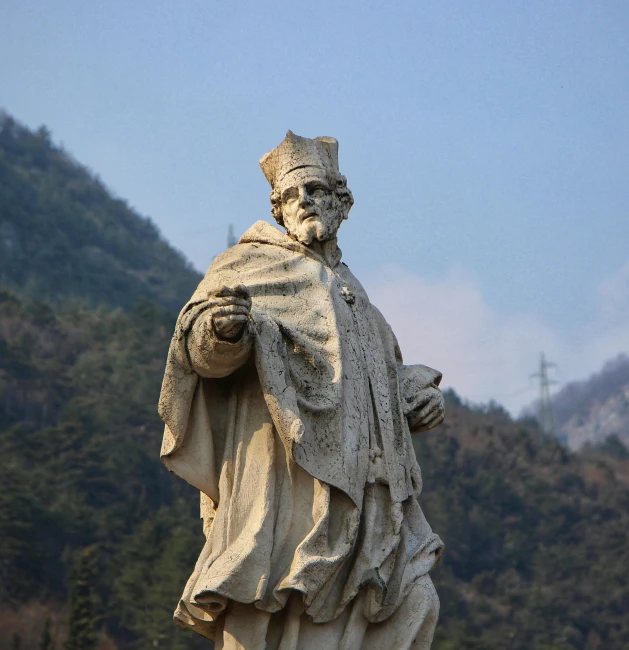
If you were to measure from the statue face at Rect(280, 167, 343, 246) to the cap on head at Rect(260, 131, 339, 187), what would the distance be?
4 centimetres

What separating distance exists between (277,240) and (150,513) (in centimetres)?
4668

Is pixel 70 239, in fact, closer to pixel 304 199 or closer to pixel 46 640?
pixel 46 640

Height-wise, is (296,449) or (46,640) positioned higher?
(46,640)

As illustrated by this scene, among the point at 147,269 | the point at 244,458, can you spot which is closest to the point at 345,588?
the point at 244,458

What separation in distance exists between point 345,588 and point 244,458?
74cm

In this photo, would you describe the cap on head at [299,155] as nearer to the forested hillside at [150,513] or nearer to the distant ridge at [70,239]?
the forested hillside at [150,513]

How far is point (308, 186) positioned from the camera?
7.80 metres

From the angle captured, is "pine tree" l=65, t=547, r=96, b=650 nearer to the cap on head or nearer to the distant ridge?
the cap on head

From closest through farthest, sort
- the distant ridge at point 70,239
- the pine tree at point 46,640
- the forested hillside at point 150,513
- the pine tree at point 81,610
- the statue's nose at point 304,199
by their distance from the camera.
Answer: the statue's nose at point 304,199, the pine tree at point 81,610, the pine tree at point 46,640, the forested hillside at point 150,513, the distant ridge at point 70,239

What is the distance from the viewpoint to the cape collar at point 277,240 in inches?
310

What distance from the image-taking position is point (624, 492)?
216ft

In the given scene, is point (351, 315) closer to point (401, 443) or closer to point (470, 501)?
point (401, 443)

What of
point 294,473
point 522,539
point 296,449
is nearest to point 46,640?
point 522,539

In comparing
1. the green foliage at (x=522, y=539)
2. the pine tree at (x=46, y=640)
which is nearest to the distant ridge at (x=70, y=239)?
the green foliage at (x=522, y=539)
